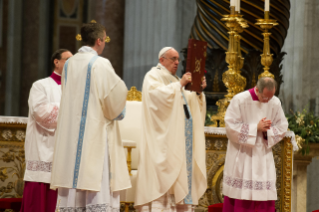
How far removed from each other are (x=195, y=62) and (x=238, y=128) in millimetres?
751

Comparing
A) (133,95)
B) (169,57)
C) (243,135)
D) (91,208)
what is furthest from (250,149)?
(133,95)

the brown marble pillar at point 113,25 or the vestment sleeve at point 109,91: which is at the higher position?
the brown marble pillar at point 113,25

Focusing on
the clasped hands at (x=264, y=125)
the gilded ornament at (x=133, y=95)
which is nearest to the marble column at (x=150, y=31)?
the gilded ornament at (x=133, y=95)

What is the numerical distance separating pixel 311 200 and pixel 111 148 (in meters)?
4.21

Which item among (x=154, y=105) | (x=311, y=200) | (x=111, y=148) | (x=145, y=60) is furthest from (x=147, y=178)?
(x=145, y=60)

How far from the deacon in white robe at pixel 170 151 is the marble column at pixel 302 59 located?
3187 millimetres

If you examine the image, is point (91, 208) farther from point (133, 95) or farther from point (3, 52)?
point (3, 52)

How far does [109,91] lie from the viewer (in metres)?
4.20

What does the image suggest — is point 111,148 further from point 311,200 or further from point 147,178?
point 311,200

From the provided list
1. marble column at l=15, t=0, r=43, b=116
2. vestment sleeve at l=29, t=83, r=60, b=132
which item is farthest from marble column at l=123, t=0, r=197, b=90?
vestment sleeve at l=29, t=83, r=60, b=132

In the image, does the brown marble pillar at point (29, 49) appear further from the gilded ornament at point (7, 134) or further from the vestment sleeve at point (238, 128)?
the vestment sleeve at point (238, 128)

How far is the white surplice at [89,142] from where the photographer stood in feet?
13.6

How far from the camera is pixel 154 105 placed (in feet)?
17.3

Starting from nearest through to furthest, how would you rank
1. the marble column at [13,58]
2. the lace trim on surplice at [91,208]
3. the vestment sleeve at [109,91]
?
the lace trim on surplice at [91,208]
the vestment sleeve at [109,91]
the marble column at [13,58]
